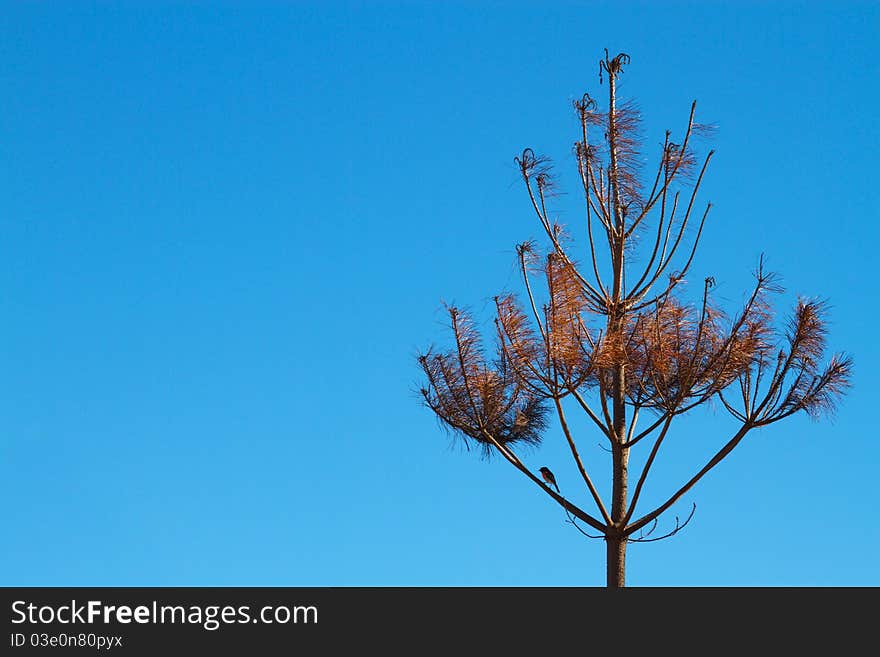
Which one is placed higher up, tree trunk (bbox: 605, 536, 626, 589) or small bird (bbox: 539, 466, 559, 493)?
small bird (bbox: 539, 466, 559, 493)

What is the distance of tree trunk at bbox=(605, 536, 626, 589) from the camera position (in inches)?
299

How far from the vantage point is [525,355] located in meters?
8.00

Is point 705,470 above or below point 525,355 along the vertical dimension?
below

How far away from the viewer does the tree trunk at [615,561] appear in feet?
24.9

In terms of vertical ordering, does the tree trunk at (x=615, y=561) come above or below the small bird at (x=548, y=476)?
below

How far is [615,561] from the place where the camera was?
7676 millimetres
